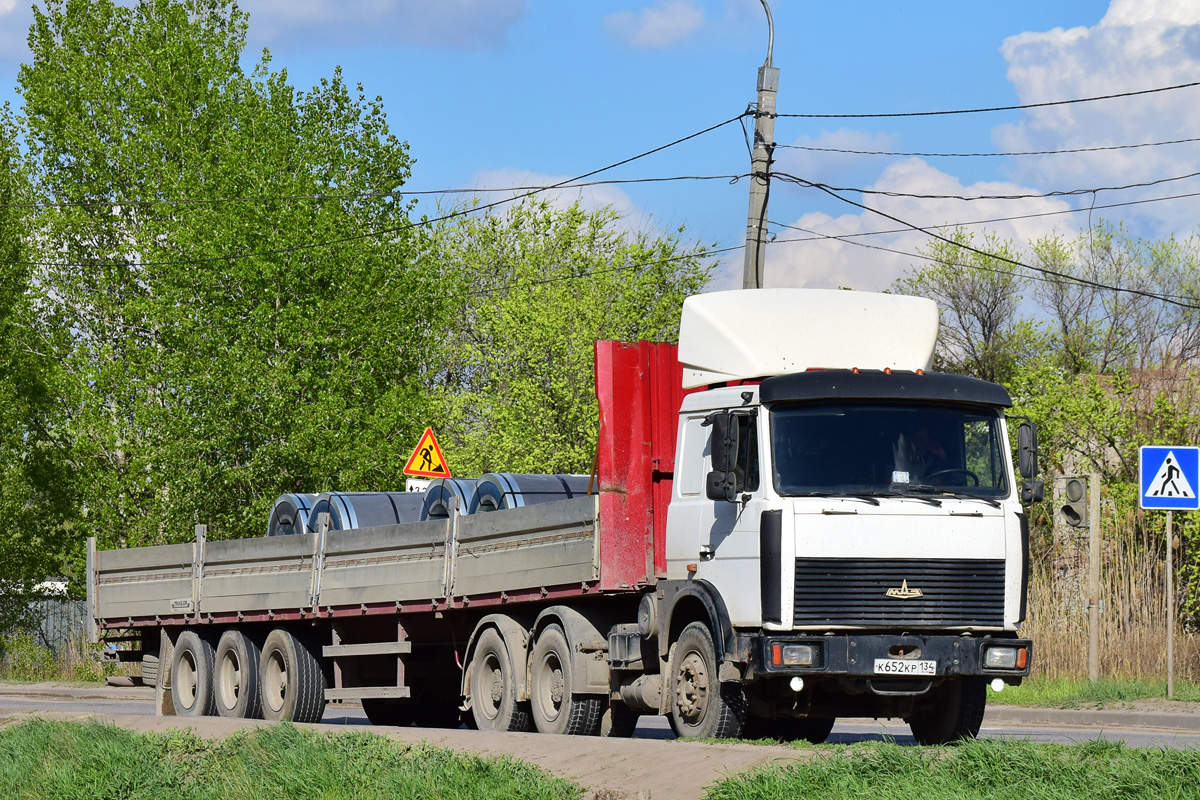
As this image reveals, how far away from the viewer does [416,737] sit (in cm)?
1152

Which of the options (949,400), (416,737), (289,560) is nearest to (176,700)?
(289,560)

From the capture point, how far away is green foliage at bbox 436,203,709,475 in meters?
34.7

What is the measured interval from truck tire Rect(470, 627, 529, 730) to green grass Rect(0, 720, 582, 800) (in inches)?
86.9

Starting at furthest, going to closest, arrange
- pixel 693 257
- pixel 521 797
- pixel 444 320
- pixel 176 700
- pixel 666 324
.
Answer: pixel 693 257 < pixel 666 324 < pixel 444 320 < pixel 176 700 < pixel 521 797

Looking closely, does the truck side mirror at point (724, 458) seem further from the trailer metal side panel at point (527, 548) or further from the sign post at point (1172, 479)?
the sign post at point (1172, 479)

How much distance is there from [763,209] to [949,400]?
8.30m

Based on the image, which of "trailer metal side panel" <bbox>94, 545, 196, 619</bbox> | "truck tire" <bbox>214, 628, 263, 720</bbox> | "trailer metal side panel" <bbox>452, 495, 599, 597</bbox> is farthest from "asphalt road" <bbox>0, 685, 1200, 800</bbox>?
"trailer metal side panel" <bbox>94, 545, 196, 619</bbox>

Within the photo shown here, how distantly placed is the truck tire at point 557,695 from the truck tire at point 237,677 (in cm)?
479

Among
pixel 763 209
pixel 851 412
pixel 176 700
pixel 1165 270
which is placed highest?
pixel 1165 270

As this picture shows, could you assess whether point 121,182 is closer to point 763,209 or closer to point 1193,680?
point 763,209

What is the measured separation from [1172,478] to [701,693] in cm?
871

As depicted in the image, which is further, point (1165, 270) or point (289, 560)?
point (1165, 270)

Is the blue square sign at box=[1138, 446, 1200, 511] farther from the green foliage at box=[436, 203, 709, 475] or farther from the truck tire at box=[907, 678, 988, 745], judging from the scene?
the green foliage at box=[436, 203, 709, 475]

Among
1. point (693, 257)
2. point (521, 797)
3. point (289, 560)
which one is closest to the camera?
point (521, 797)
